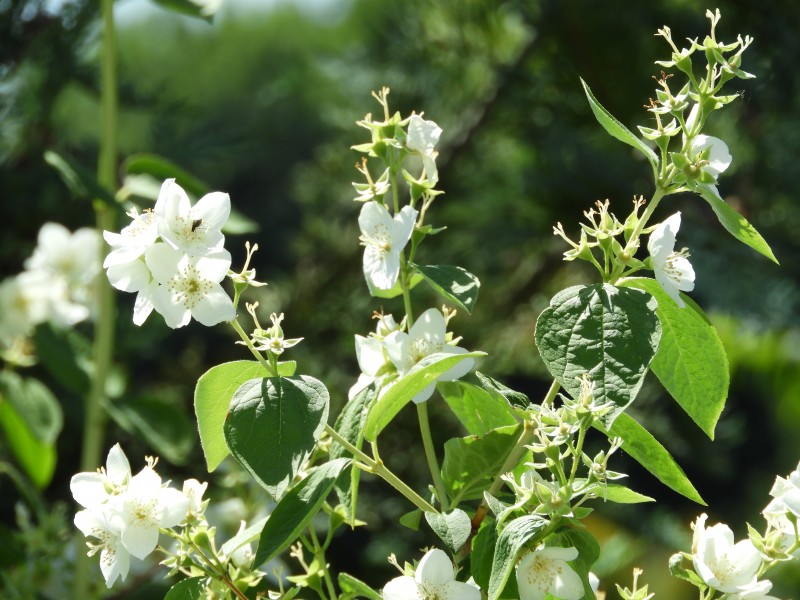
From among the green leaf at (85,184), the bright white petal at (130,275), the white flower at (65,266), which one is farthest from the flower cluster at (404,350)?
the white flower at (65,266)

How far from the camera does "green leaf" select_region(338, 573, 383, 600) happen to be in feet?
1.54

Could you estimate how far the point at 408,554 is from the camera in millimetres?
1229

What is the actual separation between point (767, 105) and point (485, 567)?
948mm

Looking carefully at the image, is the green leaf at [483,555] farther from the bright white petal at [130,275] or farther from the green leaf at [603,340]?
the bright white petal at [130,275]

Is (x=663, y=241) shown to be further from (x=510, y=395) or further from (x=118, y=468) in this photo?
(x=118, y=468)

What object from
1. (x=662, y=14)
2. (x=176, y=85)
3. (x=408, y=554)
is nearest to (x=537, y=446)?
(x=408, y=554)

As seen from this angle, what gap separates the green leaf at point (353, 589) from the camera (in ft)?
1.54

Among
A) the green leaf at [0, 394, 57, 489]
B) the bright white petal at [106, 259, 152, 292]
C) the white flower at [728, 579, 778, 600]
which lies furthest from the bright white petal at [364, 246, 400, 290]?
the green leaf at [0, 394, 57, 489]

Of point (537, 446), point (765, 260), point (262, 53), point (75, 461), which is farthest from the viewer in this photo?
point (262, 53)

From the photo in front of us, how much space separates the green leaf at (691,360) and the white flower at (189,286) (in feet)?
0.58

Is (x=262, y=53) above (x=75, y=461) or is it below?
below

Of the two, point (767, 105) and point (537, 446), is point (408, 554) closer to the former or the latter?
point (767, 105)

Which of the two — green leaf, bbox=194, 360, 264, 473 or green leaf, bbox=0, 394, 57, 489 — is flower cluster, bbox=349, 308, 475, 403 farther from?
green leaf, bbox=0, 394, 57, 489

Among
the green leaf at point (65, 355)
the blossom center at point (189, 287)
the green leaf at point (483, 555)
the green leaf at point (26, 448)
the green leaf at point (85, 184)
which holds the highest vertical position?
the blossom center at point (189, 287)
